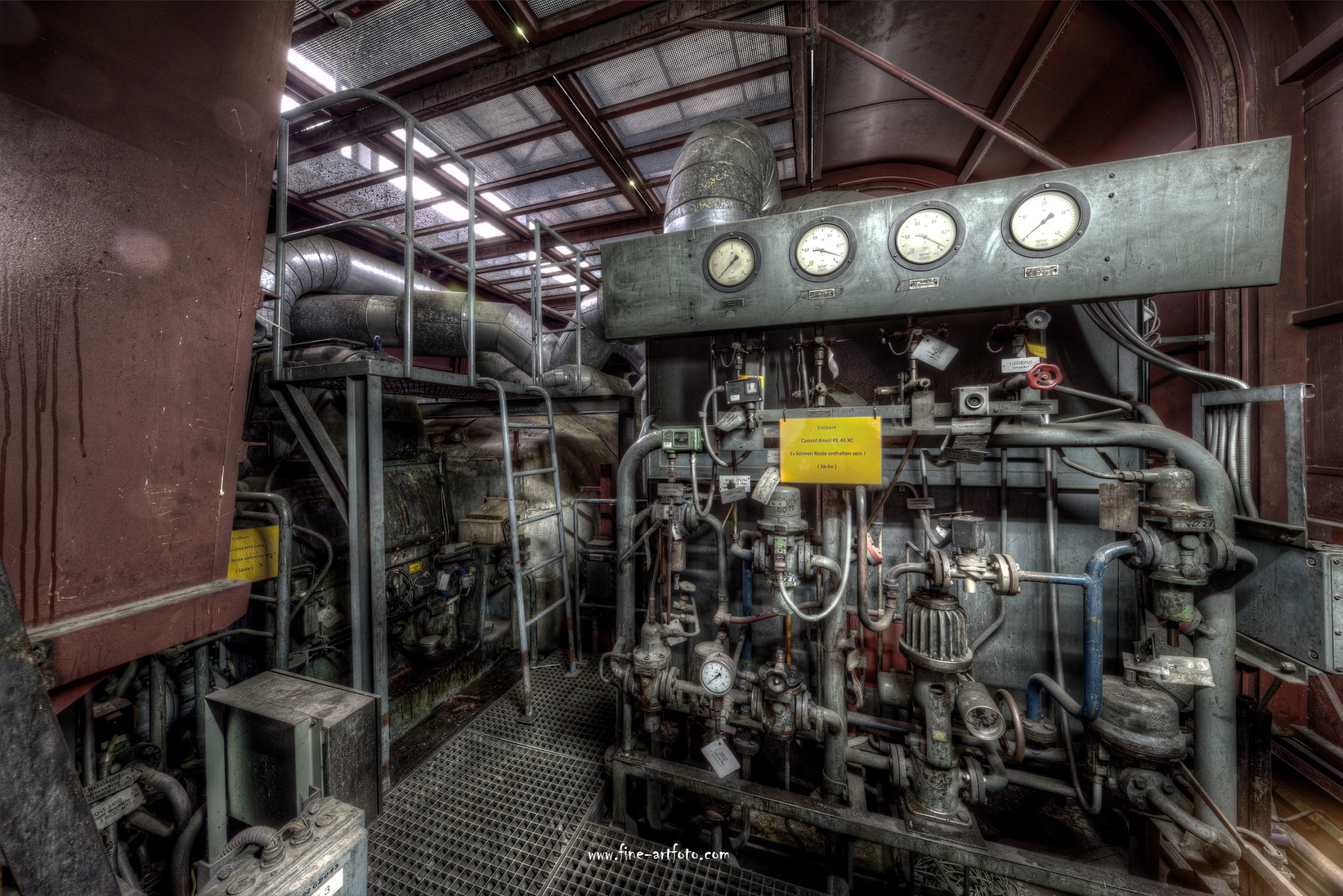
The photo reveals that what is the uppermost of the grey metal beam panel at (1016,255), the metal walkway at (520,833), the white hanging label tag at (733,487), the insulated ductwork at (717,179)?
the insulated ductwork at (717,179)

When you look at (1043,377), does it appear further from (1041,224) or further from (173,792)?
(173,792)

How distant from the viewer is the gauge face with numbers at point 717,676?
1.75 metres

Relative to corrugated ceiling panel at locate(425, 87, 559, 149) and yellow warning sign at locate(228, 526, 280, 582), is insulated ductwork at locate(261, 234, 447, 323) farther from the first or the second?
yellow warning sign at locate(228, 526, 280, 582)

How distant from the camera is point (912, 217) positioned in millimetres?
1778

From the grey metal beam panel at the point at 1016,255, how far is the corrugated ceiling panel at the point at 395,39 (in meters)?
1.53

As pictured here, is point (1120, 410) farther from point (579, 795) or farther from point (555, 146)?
point (555, 146)

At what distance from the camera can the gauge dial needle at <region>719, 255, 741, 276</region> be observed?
1979 mm

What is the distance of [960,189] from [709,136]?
4.29 feet

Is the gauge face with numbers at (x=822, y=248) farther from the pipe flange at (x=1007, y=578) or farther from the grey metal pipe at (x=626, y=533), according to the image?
the pipe flange at (x=1007, y=578)

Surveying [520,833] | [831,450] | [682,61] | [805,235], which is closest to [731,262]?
[805,235]

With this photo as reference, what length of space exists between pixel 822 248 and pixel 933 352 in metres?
0.65

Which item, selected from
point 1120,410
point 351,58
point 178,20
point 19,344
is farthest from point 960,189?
point 351,58

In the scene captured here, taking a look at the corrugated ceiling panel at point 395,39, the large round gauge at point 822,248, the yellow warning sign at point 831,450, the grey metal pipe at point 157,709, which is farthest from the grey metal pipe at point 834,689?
the corrugated ceiling panel at point 395,39

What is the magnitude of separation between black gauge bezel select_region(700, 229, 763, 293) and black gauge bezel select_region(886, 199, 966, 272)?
55cm
